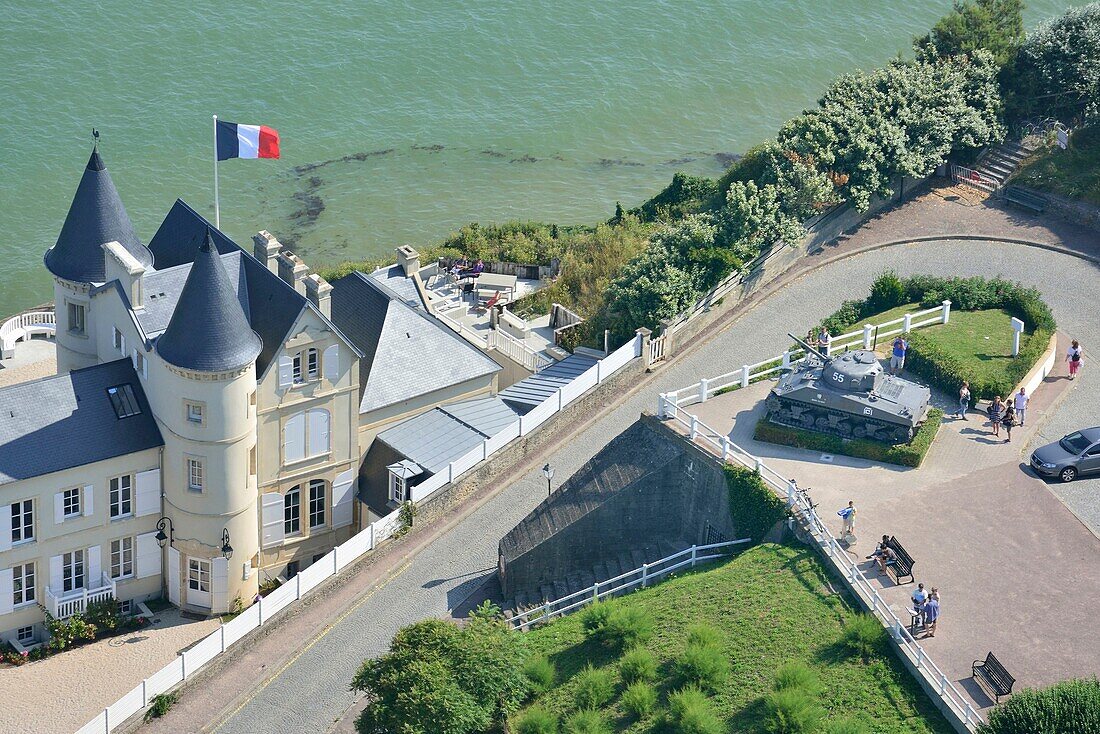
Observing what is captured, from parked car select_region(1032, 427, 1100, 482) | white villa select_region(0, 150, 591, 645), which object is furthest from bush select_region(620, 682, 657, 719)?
parked car select_region(1032, 427, 1100, 482)

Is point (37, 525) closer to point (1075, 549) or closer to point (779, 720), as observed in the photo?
point (779, 720)

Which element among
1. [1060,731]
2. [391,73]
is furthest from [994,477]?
[391,73]

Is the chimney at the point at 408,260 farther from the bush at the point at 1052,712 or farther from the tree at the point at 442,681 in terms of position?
the bush at the point at 1052,712

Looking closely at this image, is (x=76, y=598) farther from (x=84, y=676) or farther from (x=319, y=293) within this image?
(x=319, y=293)

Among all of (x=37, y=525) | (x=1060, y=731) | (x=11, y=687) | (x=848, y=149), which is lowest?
(x=11, y=687)

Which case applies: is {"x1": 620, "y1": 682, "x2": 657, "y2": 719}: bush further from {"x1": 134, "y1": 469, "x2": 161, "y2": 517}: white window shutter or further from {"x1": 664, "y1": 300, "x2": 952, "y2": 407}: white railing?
{"x1": 134, "y1": 469, "x2": 161, "y2": 517}: white window shutter

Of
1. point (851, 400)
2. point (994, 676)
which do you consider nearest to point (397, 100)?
point (851, 400)
